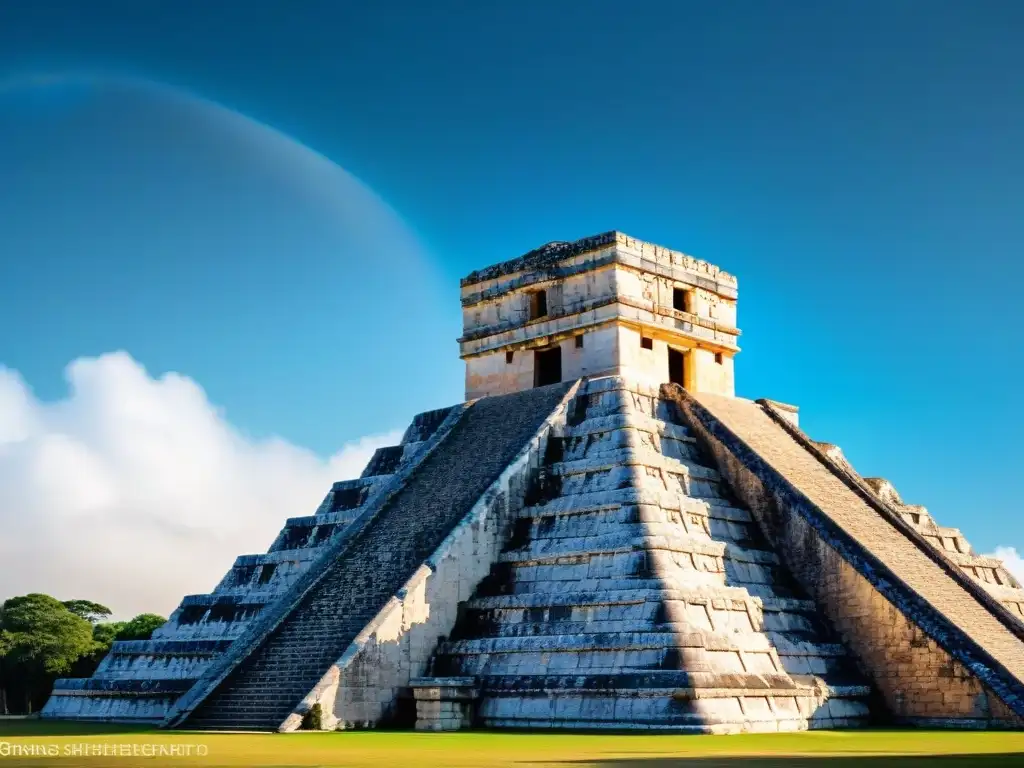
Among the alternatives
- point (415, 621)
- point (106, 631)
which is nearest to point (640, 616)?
point (415, 621)

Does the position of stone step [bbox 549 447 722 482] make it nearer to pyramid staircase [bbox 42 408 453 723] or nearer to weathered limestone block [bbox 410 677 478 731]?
pyramid staircase [bbox 42 408 453 723]

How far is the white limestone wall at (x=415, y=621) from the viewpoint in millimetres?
15977

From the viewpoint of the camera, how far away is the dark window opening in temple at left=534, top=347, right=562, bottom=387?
23.1 m

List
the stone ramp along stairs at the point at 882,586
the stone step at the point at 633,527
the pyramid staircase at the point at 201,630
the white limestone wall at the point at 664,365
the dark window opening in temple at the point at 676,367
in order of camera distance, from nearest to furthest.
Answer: the stone ramp along stairs at the point at 882,586
the stone step at the point at 633,527
the pyramid staircase at the point at 201,630
the white limestone wall at the point at 664,365
the dark window opening in temple at the point at 676,367

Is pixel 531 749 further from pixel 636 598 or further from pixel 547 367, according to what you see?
pixel 547 367

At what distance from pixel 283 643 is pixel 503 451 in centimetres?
463

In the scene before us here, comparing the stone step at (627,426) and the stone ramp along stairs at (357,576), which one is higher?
the stone step at (627,426)

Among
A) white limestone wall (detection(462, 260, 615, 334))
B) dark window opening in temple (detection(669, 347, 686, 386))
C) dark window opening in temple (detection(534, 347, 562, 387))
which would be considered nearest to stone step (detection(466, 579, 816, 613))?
dark window opening in temple (detection(669, 347, 686, 386))

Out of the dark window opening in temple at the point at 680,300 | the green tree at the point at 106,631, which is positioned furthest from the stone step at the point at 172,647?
the green tree at the point at 106,631

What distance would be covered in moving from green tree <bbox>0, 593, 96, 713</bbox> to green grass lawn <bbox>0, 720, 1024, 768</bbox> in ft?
67.8

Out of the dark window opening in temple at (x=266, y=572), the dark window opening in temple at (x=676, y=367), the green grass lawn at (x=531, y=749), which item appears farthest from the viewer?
the dark window opening in temple at (x=676, y=367)

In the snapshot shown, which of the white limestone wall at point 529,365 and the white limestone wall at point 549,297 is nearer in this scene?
the white limestone wall at point 529,365

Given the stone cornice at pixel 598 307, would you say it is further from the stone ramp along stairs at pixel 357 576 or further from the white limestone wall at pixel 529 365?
the stone ramp along stairs at pixel 357 576

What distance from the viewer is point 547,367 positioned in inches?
916
